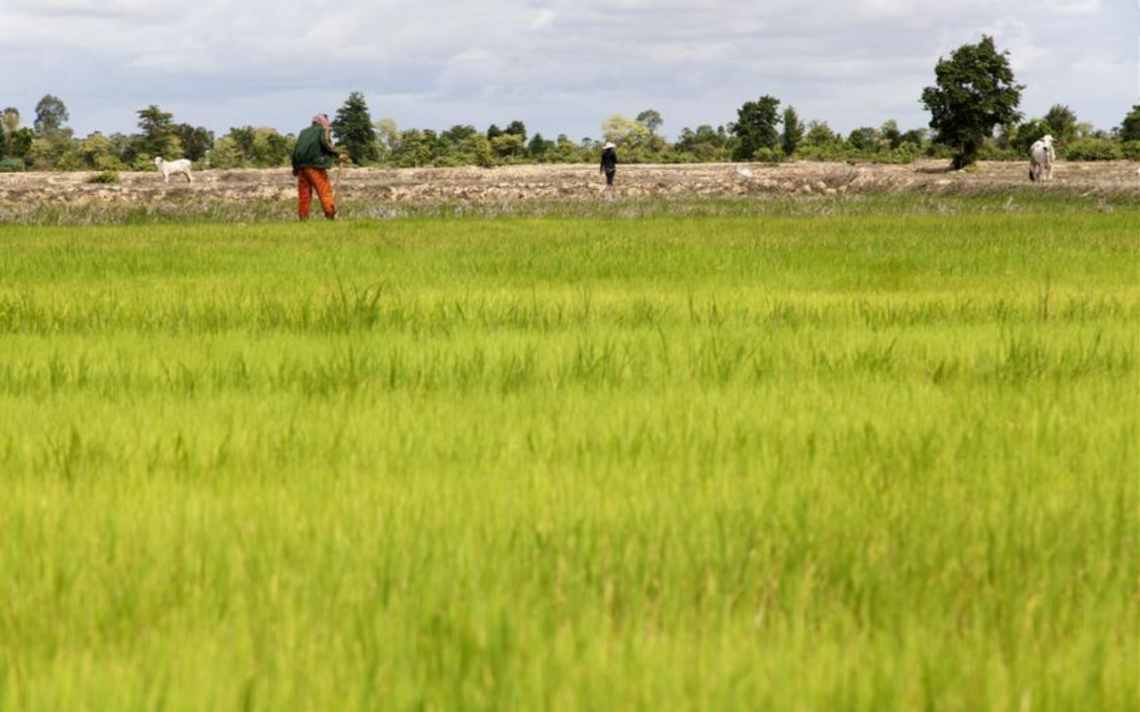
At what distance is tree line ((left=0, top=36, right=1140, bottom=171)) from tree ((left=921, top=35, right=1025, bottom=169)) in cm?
4

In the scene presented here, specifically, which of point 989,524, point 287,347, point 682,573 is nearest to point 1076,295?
point 287,347

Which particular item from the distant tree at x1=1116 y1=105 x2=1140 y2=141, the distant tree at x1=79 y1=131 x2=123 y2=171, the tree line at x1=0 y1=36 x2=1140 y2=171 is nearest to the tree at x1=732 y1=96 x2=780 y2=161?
the tree line at x1=0 y1=36 x2=1140 y2=171

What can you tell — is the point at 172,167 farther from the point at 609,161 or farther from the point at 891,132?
the point at 891,132

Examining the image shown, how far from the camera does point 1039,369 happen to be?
6523 mm

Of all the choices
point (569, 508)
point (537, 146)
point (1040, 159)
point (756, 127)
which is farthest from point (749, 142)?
point (569, 508)

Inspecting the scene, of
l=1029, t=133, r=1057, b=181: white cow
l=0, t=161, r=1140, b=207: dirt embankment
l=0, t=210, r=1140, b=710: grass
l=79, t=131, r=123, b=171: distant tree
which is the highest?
l=79, t=131, r=123, b=171: distant tree

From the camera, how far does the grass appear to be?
2.73 m

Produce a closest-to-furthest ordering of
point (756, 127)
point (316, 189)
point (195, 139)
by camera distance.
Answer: point (316, 189)
point (756, 127)
point (195, 139)

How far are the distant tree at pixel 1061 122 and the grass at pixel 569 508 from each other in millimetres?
65687

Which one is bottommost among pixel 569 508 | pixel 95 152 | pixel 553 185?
pixel 569 508

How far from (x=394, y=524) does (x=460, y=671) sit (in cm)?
97

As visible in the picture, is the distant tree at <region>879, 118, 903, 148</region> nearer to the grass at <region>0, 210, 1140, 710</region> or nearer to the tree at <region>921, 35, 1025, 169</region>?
the tree at <region>921, 35, 1025, 169</region>

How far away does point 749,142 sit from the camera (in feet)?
239

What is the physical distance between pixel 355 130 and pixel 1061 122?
118ft
